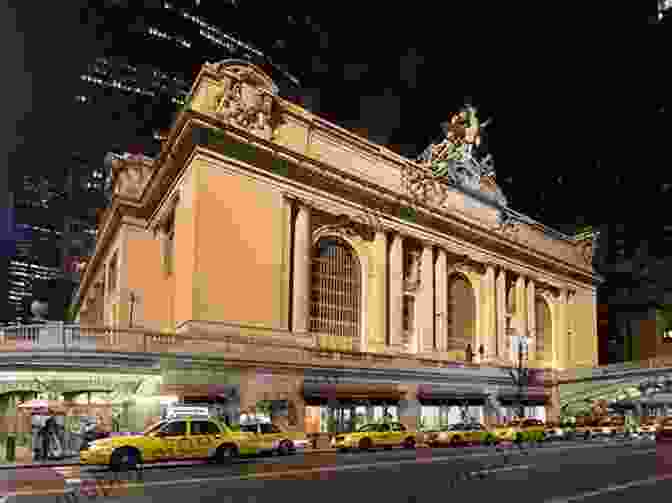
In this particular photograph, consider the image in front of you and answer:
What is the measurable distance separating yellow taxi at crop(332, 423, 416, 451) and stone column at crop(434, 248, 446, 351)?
17.8 m

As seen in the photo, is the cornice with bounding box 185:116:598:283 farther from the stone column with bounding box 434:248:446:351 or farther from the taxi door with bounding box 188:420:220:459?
the taxi door with bounding box 188:420:220:459

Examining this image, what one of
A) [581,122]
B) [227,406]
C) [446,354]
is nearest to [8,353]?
[227,406]

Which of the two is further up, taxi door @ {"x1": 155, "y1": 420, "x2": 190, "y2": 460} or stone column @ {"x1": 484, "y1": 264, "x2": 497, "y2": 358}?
stone column @ {"x1": 484, "y1": 264, "x2": 497, "y2": 358}

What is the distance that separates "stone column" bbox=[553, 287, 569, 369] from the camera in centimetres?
6419

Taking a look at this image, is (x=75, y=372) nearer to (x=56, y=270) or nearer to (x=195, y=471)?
(x=195, y=471)

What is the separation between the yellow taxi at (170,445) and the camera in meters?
18.4

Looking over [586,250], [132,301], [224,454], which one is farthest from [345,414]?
[586,250]

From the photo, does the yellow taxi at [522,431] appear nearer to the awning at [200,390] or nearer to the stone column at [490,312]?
the awning at [200,390]

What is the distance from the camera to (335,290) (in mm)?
42969

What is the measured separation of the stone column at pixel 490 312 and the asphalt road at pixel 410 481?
33.8 meters

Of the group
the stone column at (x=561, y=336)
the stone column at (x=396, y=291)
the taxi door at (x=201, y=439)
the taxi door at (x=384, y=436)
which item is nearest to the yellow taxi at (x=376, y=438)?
the taxi door at (x=384, y=436)

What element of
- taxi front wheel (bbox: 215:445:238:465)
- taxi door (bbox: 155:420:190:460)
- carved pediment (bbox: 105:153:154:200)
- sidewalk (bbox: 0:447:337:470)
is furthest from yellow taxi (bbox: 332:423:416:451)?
carved pediment (bbox: 105:153:154:200)

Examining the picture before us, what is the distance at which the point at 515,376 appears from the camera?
49531 mm

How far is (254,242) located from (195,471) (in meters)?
21.0
